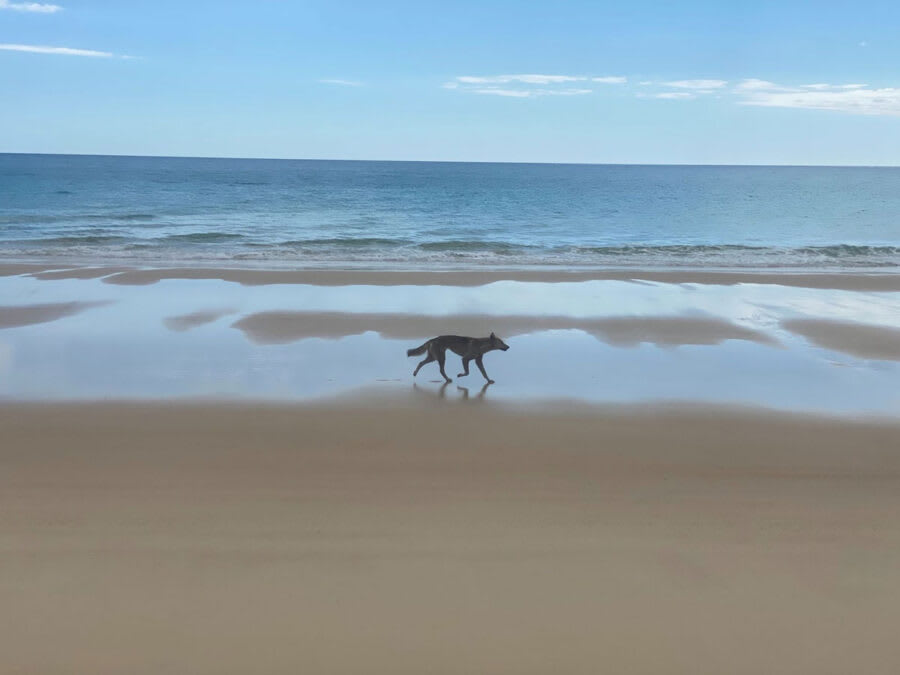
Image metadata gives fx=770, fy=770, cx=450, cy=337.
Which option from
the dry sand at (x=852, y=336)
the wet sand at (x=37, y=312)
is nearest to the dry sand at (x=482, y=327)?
the dry sand at (x=852, y=336)

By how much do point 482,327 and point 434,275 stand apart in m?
6.14

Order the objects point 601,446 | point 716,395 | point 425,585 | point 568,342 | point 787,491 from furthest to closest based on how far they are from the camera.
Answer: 1. point 568,342
2. point 716,395
3. point 601,446
4. point 787,491
5. point 425,585

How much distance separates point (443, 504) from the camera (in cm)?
595

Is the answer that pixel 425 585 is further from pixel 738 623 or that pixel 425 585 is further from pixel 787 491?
pixel 787 491

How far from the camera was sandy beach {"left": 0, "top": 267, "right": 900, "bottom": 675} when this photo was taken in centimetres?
431

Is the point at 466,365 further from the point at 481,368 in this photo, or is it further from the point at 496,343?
the point at 496,343

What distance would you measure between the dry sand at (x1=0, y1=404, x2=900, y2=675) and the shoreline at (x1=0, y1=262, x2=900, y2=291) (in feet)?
31.1

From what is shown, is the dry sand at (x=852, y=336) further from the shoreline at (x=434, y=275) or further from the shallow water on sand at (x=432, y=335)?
the shoreline at (x=434, y=275)

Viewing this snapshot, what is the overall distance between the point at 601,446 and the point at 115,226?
30351 mm

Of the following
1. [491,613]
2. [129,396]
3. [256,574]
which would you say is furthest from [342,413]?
[491,613]

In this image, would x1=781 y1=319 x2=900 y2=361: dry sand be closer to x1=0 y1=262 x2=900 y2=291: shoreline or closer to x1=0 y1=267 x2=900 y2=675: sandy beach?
x1=0 y1=267 x2=900 y2=675: sandy beach

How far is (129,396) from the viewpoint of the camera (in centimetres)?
843

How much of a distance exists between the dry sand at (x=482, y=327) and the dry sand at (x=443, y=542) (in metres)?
3.73

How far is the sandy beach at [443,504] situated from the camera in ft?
14.1
